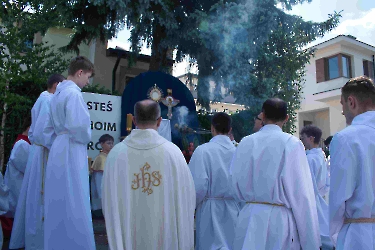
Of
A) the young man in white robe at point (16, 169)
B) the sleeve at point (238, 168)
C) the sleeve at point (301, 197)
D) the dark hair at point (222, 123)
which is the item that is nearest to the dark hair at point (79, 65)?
the dark hair at point (222, 123)

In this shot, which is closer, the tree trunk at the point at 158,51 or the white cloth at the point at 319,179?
the white cloth at the point at 319,179

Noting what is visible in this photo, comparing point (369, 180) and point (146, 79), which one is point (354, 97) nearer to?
point (369, 180)

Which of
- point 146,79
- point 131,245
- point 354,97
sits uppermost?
point 146,79

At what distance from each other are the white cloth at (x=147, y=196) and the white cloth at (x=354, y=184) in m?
1.32

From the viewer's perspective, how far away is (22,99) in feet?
24.0

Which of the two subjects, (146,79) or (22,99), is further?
(146,79)

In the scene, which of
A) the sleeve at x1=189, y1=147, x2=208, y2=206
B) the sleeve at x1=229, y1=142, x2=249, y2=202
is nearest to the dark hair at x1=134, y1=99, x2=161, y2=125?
the sleeve at x1=229, y1=142, x2=249, y2=202

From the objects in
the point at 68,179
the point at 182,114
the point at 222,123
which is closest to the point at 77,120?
the point at 68,179

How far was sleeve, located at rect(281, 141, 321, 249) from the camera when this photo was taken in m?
3.04

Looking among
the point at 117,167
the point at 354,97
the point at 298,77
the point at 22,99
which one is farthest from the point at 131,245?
the point at 298,77

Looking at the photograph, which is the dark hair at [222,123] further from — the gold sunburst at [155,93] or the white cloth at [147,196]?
the gold sunburst at [155,93]

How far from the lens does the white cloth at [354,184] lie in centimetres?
237

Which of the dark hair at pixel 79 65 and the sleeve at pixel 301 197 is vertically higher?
the dark hair at pixel 79 65

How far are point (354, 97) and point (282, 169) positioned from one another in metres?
0.89
